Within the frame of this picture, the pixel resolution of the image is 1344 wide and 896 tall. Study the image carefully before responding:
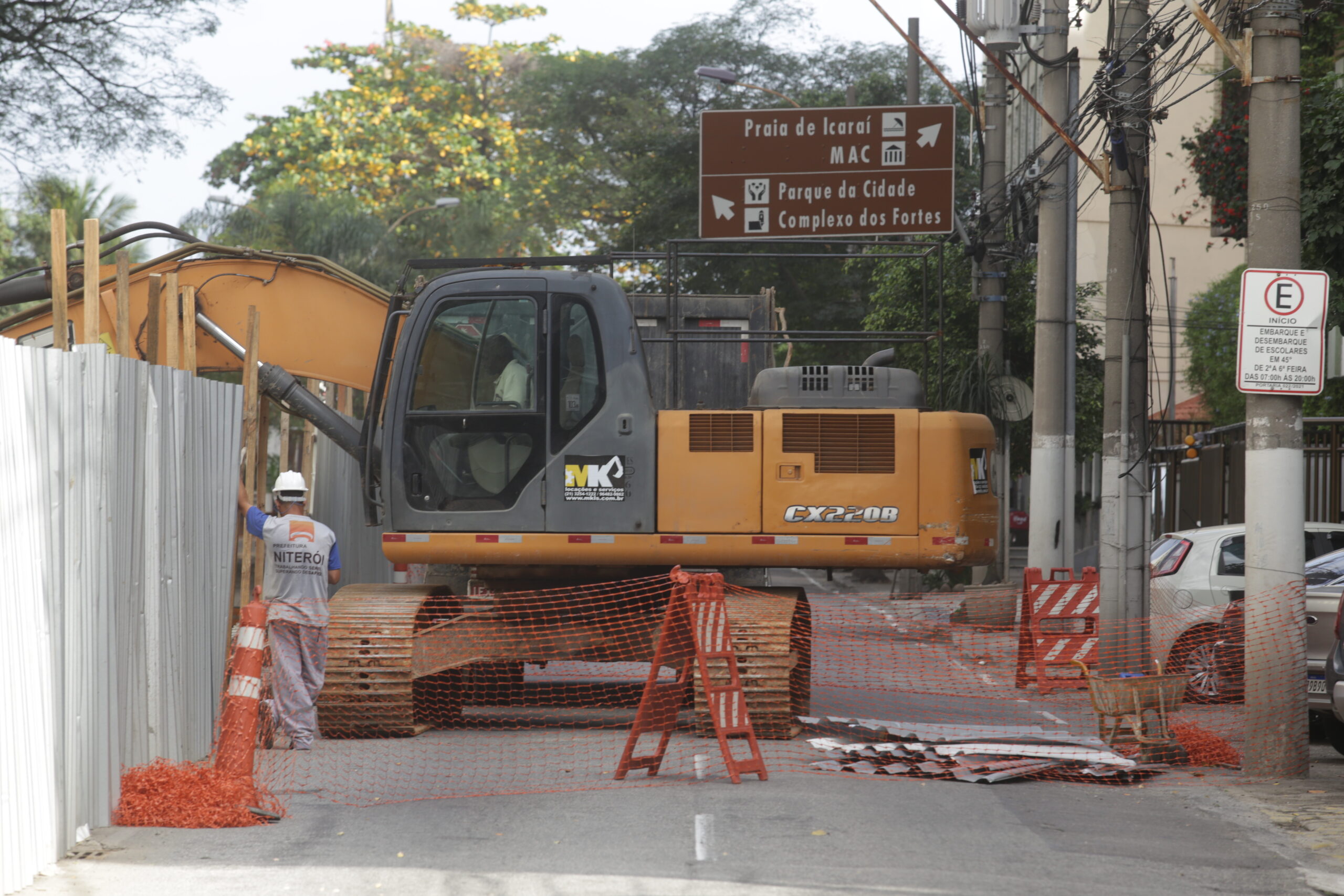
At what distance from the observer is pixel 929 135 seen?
15305 millimetres

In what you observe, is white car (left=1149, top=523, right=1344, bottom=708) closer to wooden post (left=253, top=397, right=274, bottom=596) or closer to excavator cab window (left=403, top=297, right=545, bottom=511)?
excavator cab window (left=403, top=297, right=545, bottom=511)

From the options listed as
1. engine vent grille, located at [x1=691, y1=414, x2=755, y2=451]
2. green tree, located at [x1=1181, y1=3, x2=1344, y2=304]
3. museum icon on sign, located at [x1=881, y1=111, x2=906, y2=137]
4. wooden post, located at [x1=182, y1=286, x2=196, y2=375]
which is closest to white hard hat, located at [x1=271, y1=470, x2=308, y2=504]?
wooden post, located at [x1=182, y1=286, x2=196, y2=375]

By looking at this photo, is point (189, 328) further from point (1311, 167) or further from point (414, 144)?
point (414, 144)

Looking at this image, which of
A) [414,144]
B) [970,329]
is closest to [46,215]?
[414,144]

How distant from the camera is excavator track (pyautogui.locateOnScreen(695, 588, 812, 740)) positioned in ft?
33.7

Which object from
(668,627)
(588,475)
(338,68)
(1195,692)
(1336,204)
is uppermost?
(338,68)

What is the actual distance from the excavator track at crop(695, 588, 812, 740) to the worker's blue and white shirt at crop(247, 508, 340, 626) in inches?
104

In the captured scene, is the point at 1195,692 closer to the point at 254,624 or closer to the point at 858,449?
the point at 858,449

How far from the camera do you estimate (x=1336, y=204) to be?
593 inches

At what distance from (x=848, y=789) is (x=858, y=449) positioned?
2.86 m

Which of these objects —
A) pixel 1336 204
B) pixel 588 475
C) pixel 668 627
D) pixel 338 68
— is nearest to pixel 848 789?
pixel 668 627

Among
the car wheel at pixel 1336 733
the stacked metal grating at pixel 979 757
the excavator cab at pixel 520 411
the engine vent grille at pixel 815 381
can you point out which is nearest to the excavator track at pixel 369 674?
the excavator cab at pixel 520 411

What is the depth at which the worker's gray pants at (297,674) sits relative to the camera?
32.7 feet

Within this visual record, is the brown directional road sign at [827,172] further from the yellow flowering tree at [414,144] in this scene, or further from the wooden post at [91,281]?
the yellow flowering tree at [414,144]
